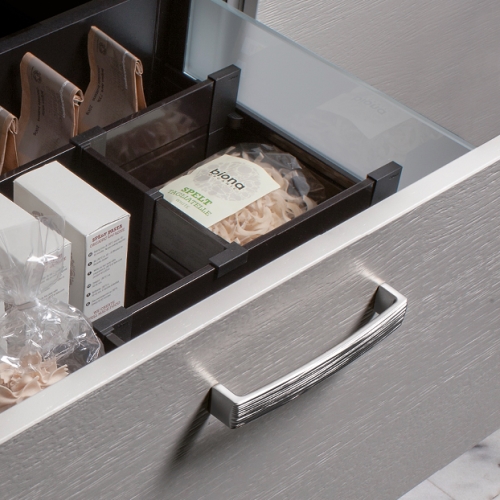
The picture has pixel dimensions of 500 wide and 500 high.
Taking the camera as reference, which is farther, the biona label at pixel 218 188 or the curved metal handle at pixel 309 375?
the biona label at pixel 218 188

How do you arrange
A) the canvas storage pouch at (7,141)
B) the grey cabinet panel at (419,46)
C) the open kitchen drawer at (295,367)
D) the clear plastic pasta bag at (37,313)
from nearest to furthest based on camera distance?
the open kitchen drawer at (295,367), the clear plastic pasta bag at (37,313), the canvas storage pouch at (7,141), the grey cabinet panel at (419,46)

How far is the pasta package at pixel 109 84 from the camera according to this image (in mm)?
831

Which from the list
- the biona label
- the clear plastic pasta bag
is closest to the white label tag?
the biona label

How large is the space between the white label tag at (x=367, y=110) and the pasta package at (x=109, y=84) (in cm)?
19

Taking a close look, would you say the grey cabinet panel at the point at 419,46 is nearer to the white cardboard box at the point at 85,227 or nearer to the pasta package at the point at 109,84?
the pasta package at the point at 109,84

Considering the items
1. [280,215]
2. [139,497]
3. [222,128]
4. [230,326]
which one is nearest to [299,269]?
[230,326]

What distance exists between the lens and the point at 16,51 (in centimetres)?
80

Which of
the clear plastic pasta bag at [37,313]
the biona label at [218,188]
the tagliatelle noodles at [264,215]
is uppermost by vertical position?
the clear plastic pasta bag at [37,313]

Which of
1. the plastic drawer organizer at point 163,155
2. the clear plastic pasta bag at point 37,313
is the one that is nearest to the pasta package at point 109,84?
the plastic drawer organizer at point 163,155

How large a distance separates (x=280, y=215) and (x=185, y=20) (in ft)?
0.83

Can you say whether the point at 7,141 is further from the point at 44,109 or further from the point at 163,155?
the point at 163,155

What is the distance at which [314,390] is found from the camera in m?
0.63

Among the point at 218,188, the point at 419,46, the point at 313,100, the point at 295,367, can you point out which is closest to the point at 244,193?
the point at 218,188

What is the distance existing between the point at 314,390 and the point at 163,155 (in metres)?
0.34
